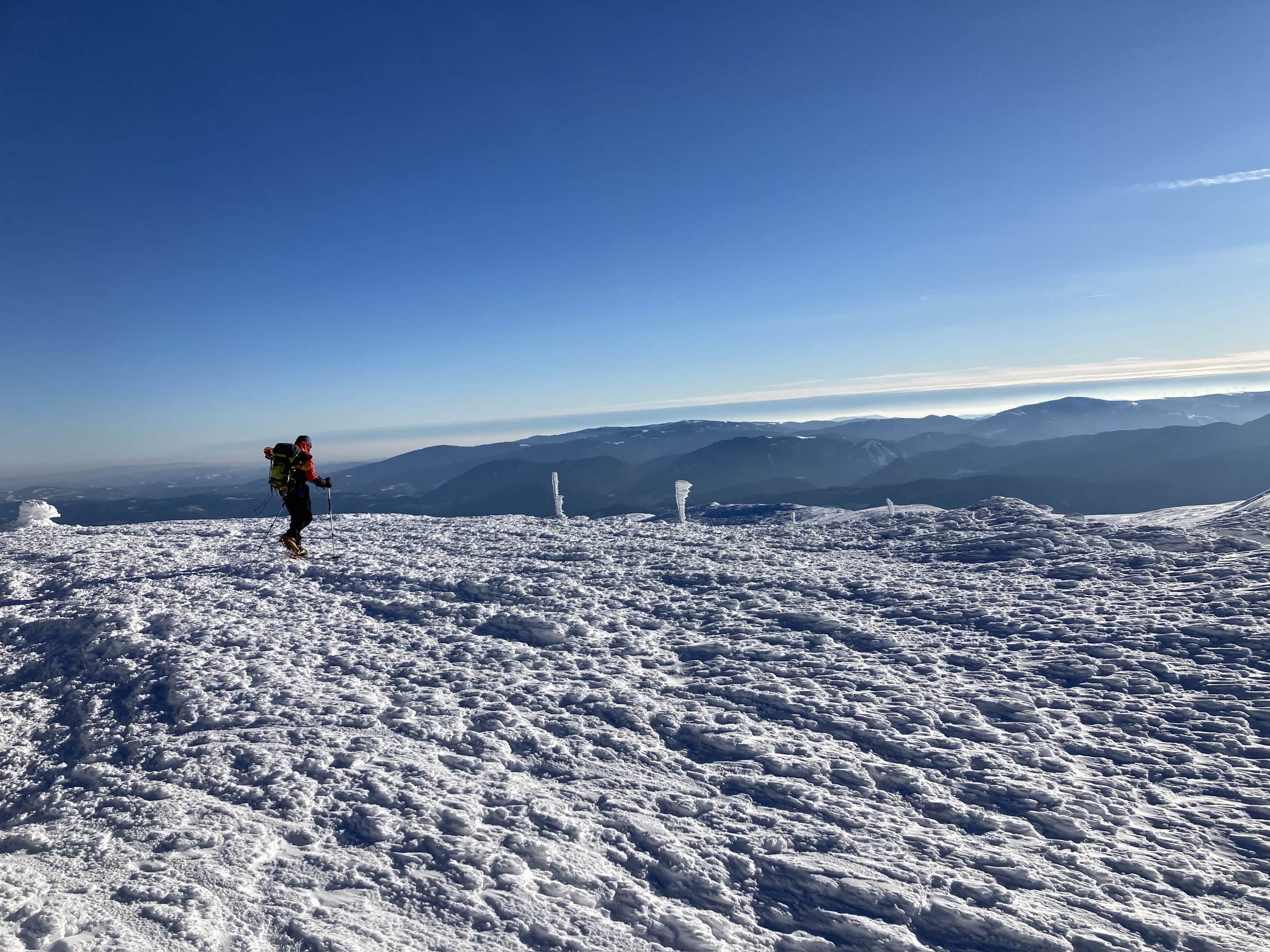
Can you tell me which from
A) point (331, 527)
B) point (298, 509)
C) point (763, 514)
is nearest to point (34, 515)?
point (331, 527)

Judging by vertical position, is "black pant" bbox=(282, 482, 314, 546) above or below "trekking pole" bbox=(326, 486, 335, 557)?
above

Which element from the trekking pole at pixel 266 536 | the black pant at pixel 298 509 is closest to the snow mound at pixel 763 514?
the trekking pole at pixel 266 536

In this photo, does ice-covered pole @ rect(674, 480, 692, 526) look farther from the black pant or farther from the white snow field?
the black pant

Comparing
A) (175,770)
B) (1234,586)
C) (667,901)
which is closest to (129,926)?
(175,770)

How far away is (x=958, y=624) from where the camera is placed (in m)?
11.2

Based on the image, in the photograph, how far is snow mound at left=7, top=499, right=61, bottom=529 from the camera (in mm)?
26062

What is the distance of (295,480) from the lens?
13141 millimetres

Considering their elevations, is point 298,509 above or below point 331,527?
above

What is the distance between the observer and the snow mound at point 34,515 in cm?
2606

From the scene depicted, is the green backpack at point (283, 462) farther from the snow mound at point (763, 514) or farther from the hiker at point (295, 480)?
the snow mound at point (763, 514)

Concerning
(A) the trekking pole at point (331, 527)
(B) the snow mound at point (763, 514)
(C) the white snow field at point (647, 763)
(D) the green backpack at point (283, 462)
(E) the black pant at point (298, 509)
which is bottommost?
(B) the snow mound at point (763, 514)

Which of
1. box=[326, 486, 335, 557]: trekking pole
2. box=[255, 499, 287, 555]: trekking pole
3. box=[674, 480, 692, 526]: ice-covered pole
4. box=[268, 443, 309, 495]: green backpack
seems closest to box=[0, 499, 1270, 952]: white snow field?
box=[268, 443, 309, 495]: green backpack

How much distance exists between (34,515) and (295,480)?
944 inches

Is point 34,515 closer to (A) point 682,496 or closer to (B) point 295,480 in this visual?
(B) point 295,480
